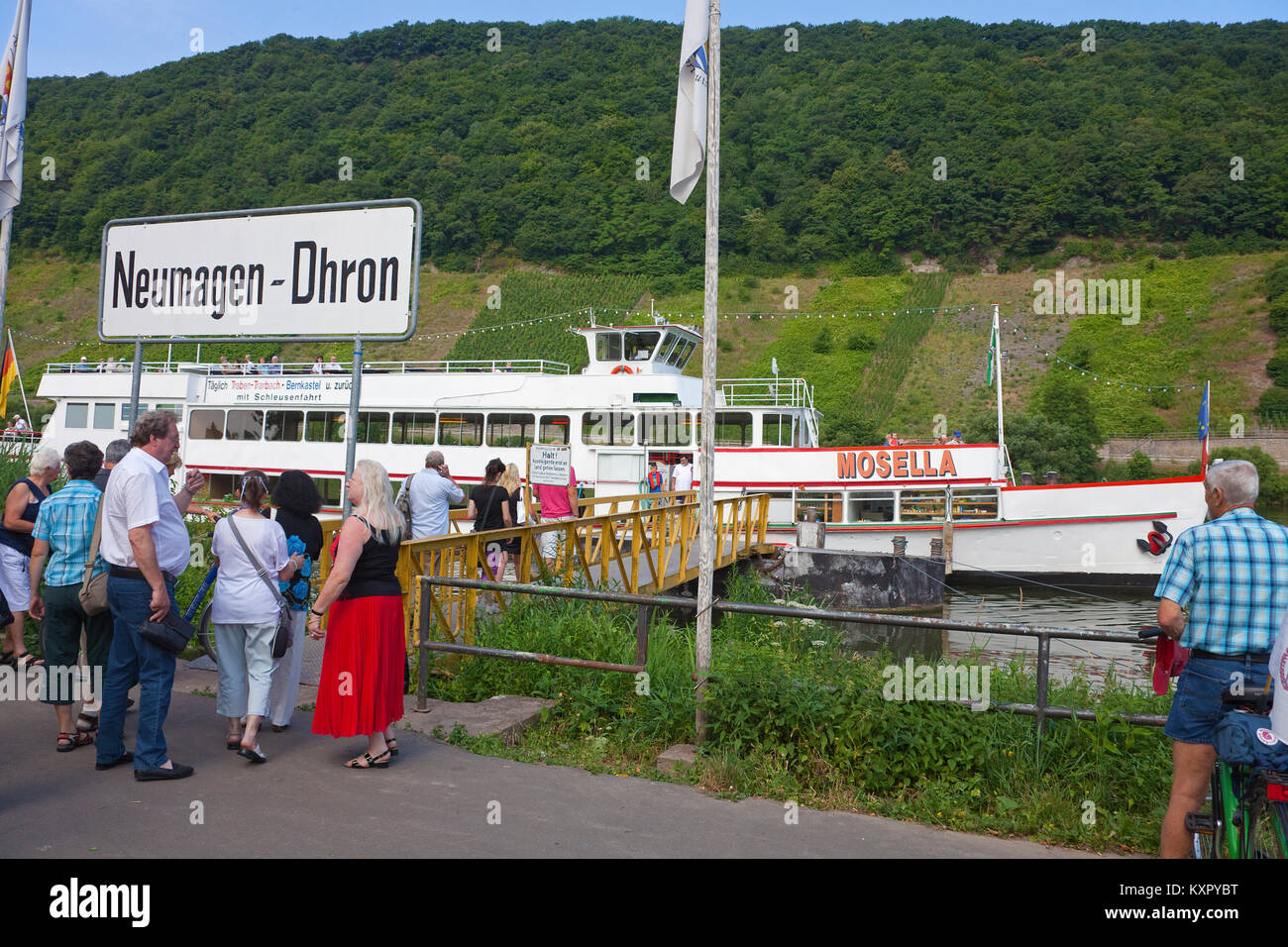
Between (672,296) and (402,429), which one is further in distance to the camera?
(672,296)

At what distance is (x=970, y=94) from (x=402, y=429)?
9445cm

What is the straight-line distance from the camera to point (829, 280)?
79875mm

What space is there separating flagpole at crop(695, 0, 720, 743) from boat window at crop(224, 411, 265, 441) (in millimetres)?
21092

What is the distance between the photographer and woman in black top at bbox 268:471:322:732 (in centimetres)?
584

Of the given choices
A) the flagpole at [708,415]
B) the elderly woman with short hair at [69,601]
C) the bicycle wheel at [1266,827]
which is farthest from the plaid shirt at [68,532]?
the bicycle wheel at [1266,827]

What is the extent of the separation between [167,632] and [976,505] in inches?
754

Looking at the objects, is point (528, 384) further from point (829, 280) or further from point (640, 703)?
point (829, 280)

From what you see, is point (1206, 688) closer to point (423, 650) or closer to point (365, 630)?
point (365, 630)

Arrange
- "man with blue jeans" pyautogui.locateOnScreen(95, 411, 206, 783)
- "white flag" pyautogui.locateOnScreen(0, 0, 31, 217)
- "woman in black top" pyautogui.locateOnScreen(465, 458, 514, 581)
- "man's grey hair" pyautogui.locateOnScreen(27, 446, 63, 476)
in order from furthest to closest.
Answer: "woman in black top" pyautogui.locateOnScreen(465, 458, 514, 581)
"white flag" pyautogui.locateOnScreen(0, 0, 31, 217)
"man's grey hair" pyautogui.locateOnScreen(27, 446, 63, 476)
"man with blue jeans" pyautogui.locateOnScreen(95, 411, 206, 783)

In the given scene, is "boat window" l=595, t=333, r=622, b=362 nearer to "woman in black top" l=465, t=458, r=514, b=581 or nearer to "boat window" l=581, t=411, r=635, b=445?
"boat window" l=581, t=411, r=635, b=445

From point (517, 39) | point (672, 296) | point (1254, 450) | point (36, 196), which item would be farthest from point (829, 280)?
point (36, 196)

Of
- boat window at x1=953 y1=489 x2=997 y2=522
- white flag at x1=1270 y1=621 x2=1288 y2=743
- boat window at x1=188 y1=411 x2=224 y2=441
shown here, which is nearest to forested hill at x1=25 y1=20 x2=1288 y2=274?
boat window at x1=188 y1=411 x2=224 y2=441

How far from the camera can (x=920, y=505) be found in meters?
22.0

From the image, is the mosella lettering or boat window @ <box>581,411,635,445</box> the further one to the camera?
boat window @ <box>581,411,635,445</box>
